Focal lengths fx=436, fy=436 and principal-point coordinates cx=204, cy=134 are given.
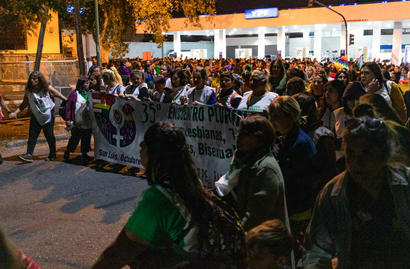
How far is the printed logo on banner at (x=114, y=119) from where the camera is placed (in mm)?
8320

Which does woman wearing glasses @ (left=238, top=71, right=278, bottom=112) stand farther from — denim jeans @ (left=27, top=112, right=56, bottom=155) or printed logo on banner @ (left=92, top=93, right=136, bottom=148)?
denim jeans @ (left=27, top=112, right=56, bottom=155)

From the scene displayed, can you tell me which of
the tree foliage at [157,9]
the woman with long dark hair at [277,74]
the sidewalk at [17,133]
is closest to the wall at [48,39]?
the tree foliage at [157,9]

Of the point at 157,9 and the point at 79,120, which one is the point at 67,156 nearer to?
the point at 79,120

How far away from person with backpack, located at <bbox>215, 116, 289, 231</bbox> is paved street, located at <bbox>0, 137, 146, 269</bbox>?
7.84ft

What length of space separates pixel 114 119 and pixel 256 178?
607 centimetres

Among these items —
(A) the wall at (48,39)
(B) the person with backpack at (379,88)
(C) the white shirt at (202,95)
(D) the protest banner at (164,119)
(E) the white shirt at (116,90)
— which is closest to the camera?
(B) the person with backpack at (379,88)

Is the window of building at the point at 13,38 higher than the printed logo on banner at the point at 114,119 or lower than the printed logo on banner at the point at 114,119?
higher

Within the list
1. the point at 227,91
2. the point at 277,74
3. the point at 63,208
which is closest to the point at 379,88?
the point at 227,91

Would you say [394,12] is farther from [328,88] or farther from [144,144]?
[144,144]

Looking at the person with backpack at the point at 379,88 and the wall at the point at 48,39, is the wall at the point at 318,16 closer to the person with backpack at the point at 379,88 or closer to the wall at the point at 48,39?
the wall at the point at 48,39

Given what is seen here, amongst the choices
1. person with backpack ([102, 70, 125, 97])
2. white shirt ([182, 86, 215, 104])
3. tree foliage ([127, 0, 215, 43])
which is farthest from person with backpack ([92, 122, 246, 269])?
tree foliage ([127, 0, 215, 43])

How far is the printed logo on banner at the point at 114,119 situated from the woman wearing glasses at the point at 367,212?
21.3 ft

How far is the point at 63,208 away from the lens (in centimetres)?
654

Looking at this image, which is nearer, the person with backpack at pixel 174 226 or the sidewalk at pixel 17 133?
the person with backpack at pixel 174 226
